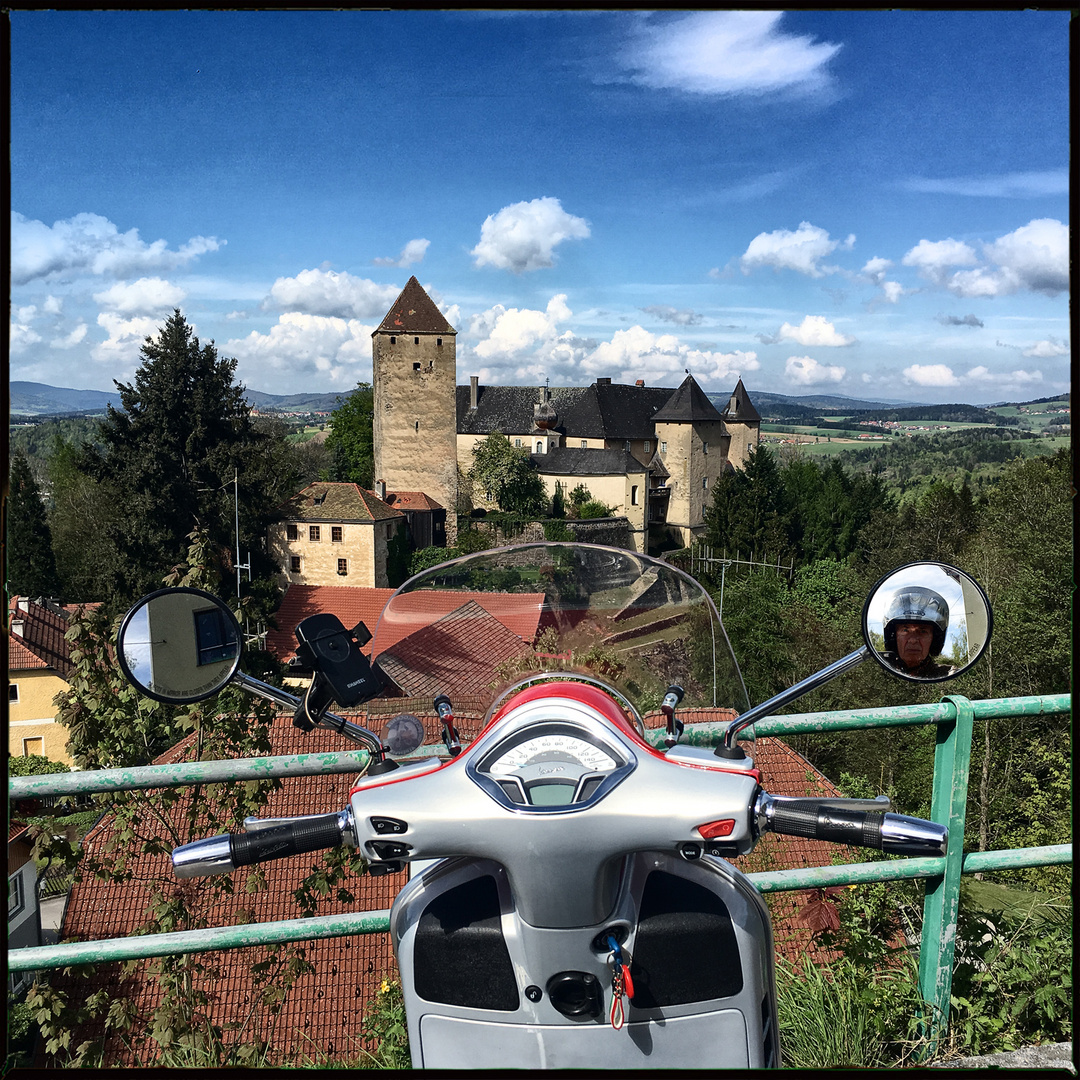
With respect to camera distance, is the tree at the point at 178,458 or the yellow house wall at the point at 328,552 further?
the yellow house wall at the point at 328,552

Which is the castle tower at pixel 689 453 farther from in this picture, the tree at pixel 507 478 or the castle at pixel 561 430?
the tree at pixel 507 478

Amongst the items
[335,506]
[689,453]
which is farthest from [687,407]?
[335,506]

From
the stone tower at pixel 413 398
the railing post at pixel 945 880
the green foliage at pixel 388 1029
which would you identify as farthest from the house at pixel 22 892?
the stone tower at pixel 413 398

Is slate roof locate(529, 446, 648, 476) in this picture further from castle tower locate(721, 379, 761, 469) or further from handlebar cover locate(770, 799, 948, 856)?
handlebar cover locate(770, 799, 948, 856)

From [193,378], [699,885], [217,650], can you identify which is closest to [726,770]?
[699,885]

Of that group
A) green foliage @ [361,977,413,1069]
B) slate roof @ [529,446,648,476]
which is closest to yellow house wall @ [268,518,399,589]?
slate roof @ [529,446,648,476]

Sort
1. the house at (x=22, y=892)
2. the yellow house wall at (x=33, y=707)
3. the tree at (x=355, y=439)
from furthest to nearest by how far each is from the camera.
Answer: the tree at (x=355, y=439)
the yellow house wall at (x=33, y=707)
the house at (x=22, y=892)

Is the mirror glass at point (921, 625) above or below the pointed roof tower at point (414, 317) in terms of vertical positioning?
below
